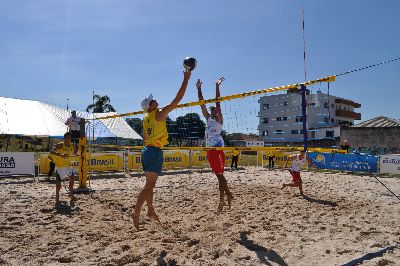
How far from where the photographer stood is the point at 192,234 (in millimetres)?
4484

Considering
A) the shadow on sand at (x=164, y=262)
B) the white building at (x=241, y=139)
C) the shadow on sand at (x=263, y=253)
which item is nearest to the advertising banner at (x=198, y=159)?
the white building at (x=241, y=139)

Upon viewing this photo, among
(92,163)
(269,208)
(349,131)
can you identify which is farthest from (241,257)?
(349,131)

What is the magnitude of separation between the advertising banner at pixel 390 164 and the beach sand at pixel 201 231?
26.3 ft

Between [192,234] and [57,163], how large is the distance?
3903 millimetres

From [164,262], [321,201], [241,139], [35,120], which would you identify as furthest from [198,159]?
[164,262]

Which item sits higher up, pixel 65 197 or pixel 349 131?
pixel 349 131

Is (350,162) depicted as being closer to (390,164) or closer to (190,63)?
(390,164)

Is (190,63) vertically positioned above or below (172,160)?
above

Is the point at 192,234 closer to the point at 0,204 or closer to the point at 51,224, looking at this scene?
the point at 51,224

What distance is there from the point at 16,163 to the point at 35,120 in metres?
5.95

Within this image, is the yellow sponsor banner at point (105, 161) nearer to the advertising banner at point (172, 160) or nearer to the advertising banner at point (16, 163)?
the advertising banner at point (172, 160)

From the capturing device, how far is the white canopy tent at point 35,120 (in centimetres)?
1645

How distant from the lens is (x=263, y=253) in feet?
12.3

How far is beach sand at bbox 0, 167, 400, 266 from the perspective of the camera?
11.7ft
